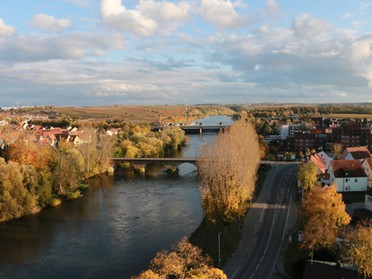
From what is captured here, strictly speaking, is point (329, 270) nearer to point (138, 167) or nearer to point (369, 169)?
point (369, 169)

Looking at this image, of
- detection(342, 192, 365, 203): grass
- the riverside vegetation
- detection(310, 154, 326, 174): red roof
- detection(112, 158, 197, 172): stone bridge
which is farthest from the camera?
detection(112, 158, 197, 172): stone bridge

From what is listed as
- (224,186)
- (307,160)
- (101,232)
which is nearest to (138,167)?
(307,160)

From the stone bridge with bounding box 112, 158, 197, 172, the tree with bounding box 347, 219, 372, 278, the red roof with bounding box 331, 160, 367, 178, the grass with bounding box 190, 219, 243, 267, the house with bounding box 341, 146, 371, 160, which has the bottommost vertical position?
the grass with bounding box 190, 219, 243, 267

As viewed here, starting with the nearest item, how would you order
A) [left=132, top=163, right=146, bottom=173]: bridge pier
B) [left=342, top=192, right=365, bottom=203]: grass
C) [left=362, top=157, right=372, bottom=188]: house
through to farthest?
1. [left=342, top=192, right=365, bottom=203]: grass
2. [left=362, top=157, right=372, bottom=188]: house
3. [left=132, top=163, right=146, bottom=173]: bridge pier

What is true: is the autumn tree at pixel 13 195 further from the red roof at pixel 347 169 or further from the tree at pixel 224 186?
the red roof at pixel 347 169

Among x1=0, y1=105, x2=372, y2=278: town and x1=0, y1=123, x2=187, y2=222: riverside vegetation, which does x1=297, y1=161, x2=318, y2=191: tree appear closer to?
x1=0, y1=105, x2=372, y2=278: town

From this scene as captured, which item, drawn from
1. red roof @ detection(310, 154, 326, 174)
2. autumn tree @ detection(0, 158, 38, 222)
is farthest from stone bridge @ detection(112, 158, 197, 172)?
autumn tree @ detection(0, 158, 38, 222)

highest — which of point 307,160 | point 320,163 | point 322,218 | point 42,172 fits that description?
point 320,163
